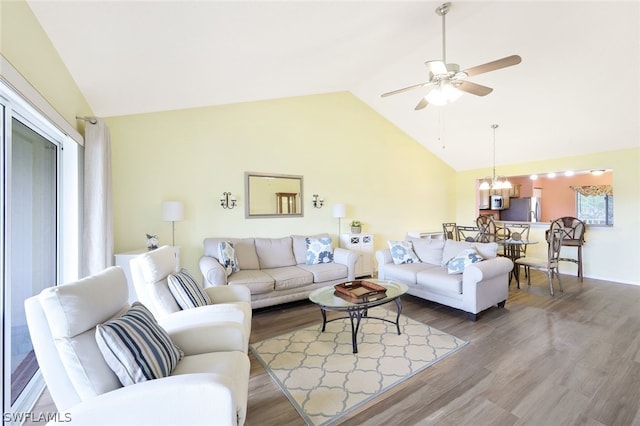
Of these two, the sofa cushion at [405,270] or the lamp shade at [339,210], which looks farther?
the lamp shade at [339,210]

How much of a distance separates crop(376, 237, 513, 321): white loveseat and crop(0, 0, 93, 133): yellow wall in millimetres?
4026

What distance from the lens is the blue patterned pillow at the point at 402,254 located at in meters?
4.20

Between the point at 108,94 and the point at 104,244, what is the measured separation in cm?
157

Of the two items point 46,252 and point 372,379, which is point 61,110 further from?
point 372,379

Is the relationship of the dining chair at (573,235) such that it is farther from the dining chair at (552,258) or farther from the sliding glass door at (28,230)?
the sliding glass door at (28,230)

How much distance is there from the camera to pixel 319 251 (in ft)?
14.2

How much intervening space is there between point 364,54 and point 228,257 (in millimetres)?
3221

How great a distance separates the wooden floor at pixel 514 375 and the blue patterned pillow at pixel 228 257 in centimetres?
68

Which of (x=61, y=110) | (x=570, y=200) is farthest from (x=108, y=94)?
(x=570, y=200)

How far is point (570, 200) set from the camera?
7355 millimetres

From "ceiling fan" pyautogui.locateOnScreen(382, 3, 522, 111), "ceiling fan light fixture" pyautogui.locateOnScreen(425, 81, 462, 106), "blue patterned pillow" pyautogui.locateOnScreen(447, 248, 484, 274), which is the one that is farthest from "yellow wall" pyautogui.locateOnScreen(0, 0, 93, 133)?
"blue patterned pillow" pyautogui.locateOnScreen(447, 248, 484, 274)

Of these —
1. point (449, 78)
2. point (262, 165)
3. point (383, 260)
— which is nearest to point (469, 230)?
point (383, 260)

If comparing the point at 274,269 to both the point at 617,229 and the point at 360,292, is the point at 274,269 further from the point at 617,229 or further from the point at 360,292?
the point at 617,229

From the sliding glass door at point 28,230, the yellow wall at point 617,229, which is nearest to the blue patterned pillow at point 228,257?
the sliding glass door at point 28,230
